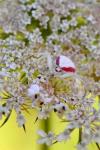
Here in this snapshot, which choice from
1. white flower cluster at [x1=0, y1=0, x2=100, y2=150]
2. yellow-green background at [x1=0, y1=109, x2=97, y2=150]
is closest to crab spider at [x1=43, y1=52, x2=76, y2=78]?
white flower cluster at [x1=0, y1=0, x2=100, y2=150]

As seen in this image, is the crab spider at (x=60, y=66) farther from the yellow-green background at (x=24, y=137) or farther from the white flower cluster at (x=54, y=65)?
the yellow-green background at (x=24, y=137)

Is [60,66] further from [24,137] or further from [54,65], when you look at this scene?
[24,137]

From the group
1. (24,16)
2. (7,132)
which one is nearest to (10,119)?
(7,132)

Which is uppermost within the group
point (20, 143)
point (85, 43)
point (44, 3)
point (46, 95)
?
point (44, 3)

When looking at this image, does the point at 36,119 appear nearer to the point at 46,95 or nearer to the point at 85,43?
the point at 46,95

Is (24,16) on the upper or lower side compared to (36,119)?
upper

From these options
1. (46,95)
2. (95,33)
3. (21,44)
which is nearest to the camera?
(46,95)

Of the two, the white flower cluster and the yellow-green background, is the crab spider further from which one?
the yellow-green background
